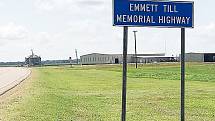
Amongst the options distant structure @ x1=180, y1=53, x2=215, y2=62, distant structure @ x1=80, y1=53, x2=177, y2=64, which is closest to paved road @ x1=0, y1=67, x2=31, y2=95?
distant structure @ x1=180, y1=53, x2=215, y2=62

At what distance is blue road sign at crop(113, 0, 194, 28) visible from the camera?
931cm

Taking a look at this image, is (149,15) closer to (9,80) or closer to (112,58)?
(9,80)

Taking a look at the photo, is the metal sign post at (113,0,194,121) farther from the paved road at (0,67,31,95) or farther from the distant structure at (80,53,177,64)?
the distant structure at (80,53,177,64)

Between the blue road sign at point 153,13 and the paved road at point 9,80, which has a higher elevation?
the blue road sign at point 153,13

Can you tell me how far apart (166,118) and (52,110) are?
3.74m

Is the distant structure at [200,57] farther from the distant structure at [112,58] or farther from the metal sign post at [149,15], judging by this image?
the metal sign post at [149,15]

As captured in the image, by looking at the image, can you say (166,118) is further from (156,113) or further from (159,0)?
(159,0)

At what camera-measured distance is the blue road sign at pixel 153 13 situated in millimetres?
9312

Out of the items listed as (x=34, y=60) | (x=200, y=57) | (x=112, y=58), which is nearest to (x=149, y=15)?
(x=200, y=57)

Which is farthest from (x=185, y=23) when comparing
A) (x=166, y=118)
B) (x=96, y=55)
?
(x=96, y=55)

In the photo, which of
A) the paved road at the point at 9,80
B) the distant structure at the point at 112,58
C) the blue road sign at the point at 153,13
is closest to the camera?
the blue road sign at the point at 153,13

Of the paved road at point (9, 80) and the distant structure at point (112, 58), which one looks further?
the distant structure at point (112, 58)

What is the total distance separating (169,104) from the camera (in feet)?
60.5

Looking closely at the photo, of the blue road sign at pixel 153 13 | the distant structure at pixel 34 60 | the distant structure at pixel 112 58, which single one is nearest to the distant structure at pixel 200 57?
the distant structure at pixel 112 58
